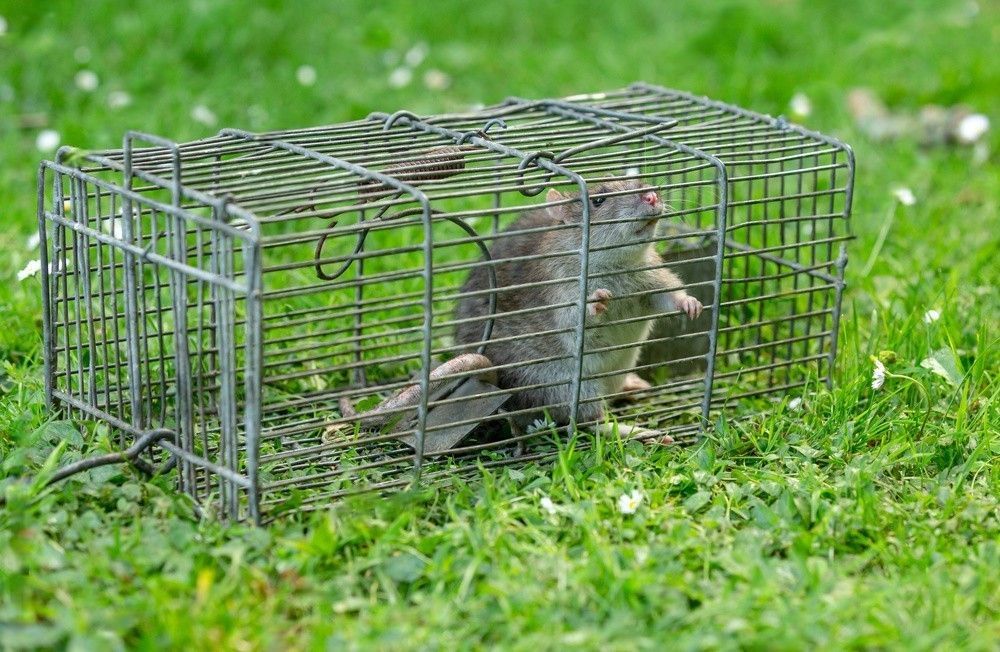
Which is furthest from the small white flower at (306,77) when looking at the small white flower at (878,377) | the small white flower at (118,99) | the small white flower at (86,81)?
the small white flower at (878,377)

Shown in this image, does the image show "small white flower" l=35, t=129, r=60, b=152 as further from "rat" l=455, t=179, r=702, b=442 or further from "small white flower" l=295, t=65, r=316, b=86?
"rat" l=455, t=179, r=702, b=442

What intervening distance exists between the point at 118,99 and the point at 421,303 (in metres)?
4.40

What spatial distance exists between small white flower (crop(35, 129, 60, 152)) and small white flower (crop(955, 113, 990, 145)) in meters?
5.05

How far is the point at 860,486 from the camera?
14.8ft

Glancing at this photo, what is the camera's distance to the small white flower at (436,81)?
372 inches

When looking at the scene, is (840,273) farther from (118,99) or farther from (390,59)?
(390,59)

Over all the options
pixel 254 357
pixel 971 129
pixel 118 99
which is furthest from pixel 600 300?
pixel 118 99

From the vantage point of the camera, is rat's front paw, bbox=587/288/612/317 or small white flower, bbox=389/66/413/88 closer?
rat's front paw, bbox=587/288/612/317

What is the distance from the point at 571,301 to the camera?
16.9 feet

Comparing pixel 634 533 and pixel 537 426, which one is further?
pixel 537 426

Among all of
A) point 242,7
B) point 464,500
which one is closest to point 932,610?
point 464,500

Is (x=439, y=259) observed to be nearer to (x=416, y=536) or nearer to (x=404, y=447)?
(x=404, y=447)

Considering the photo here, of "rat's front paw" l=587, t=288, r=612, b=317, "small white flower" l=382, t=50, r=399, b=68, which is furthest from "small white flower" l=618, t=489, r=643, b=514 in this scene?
"small white flower" l=382, t=50, r=399, b=68

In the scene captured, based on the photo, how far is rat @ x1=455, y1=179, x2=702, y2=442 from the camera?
528cm
